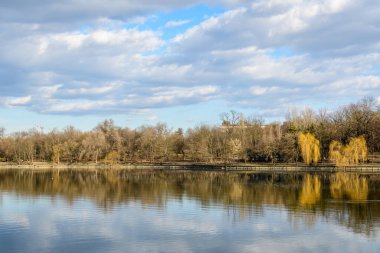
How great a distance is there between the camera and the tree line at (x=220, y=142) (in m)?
86.6

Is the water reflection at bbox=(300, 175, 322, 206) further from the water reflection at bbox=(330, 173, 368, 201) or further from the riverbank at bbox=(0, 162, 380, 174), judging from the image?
the riverbank at bbox=(0, 162, 380, 174)

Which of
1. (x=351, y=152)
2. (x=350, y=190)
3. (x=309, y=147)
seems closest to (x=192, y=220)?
(x=350, y=190)

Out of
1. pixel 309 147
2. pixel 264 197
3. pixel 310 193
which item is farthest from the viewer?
pixel 309 147

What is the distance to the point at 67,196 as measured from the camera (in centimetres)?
4416

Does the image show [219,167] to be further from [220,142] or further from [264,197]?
[264,197]

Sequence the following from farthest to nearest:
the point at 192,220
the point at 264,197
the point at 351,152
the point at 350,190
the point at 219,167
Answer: the point at 219,167 → the point at 351,152 → the point at 350,190 → the point at 264,197 → the point at 192,220

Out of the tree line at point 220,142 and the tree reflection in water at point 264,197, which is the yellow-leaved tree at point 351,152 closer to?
the tree line at point 220,142

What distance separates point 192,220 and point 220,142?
238ft

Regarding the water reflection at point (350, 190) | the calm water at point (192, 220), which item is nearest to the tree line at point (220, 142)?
the water reflection at point (350, 190)

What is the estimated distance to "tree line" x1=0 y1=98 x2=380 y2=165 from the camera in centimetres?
8662

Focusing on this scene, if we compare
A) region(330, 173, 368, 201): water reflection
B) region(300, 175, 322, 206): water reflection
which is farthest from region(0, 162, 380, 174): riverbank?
region(300, 175, 322, 206): water reflection

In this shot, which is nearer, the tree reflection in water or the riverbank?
the tree reflection in water

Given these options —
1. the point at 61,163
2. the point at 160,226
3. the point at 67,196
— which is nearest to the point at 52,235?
the point at 160,226

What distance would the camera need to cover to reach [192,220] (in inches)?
1174
